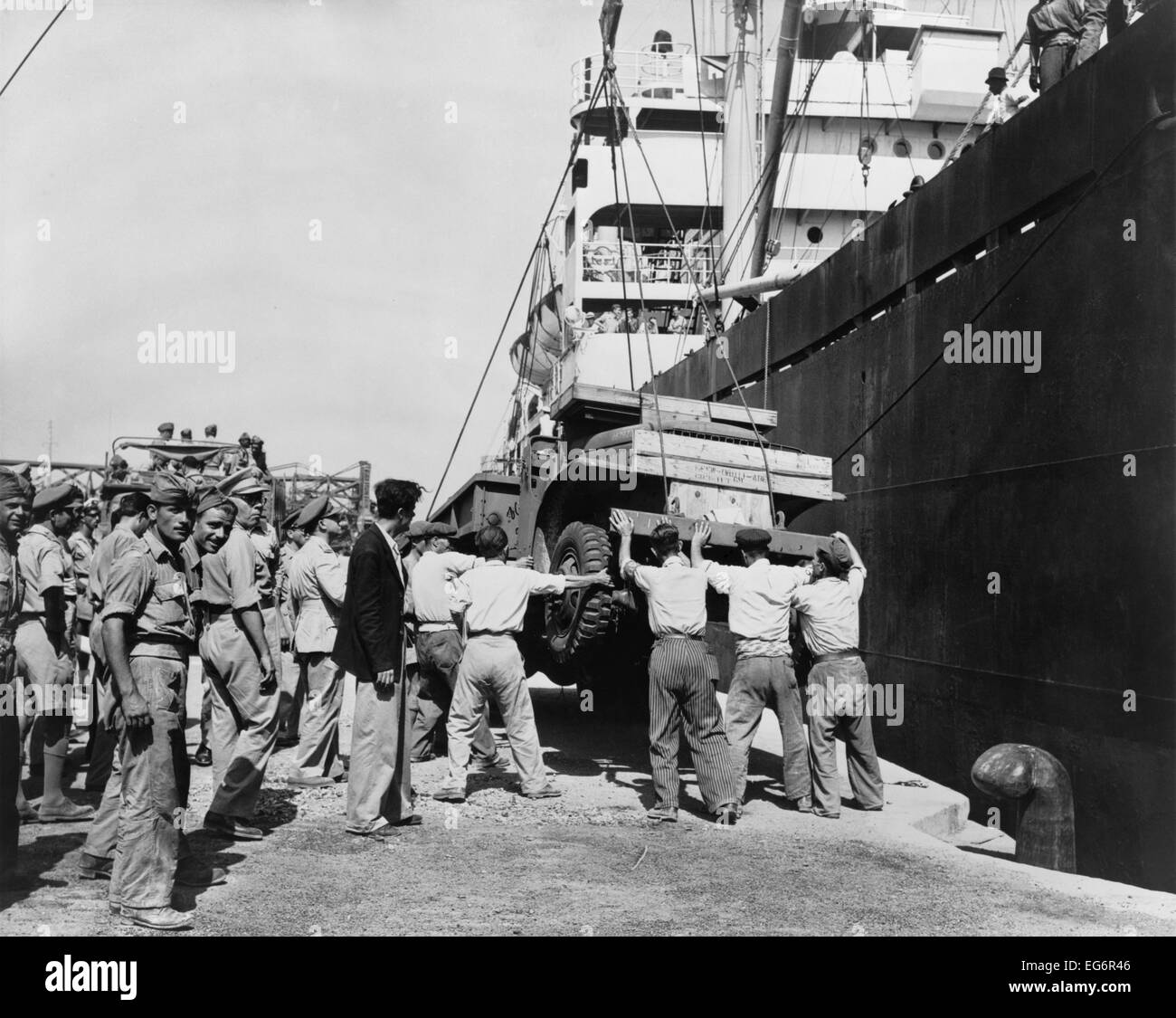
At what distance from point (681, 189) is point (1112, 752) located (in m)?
18.7

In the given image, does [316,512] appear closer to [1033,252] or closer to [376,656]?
[376,656]

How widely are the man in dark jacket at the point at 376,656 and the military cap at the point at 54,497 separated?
177cm

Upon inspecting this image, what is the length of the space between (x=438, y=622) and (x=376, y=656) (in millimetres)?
2399

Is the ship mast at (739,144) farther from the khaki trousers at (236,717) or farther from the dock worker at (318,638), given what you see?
the khaki trousers at (236,717)

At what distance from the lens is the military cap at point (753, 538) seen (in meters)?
7.36

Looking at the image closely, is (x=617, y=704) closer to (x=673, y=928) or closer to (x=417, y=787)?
(x=417, y=787)

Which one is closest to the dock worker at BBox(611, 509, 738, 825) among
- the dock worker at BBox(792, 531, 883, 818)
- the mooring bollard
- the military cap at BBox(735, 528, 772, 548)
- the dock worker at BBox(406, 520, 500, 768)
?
the military cap at BBox(735, 528, 772, 548)

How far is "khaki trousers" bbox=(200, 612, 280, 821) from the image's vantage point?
20.1 ft

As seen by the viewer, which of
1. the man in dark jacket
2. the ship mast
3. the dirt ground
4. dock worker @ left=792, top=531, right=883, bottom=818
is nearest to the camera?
the dirt ground

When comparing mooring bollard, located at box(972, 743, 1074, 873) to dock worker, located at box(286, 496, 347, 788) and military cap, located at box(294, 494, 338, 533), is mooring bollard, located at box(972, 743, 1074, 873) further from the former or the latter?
military cap, located at box(294, 494, 338, 533)

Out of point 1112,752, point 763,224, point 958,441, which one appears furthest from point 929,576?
point 763,224

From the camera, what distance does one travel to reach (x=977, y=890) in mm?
5574

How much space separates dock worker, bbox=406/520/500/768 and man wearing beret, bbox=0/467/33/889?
11.2 feet

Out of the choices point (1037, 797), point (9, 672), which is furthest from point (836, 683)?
point (9, 672)
